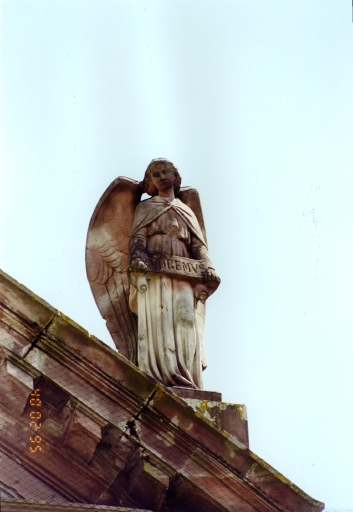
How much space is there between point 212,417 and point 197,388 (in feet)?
1.31

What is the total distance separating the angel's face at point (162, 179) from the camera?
11.9m

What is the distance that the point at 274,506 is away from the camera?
967 centimetres

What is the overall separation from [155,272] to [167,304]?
0.36 meters

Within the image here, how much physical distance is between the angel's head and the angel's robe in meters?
0.27

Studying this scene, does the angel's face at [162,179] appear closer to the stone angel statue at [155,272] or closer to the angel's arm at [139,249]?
the stone angel statue at [155,272]

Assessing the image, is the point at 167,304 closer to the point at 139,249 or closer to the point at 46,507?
the point at 139,249

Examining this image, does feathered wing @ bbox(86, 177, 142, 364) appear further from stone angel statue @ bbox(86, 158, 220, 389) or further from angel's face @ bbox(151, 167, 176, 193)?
angel's face @ bbox(151, 167, 176, 193)

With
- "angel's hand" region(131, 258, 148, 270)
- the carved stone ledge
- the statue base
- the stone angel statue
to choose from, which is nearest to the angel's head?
the stone angel statue

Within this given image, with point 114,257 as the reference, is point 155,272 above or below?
below

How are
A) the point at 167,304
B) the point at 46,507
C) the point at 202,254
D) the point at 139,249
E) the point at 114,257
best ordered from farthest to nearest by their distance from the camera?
the point at 114,257, the point at 202,254, the point at 139,249, the point at 167,304, the point at 46,507

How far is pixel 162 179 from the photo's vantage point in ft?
39.0

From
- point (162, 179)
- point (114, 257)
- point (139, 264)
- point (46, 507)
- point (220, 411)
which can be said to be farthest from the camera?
point (162, 179)
